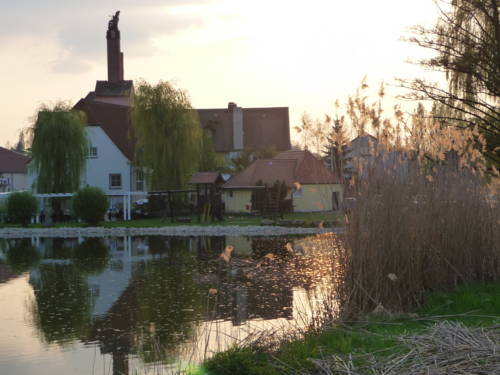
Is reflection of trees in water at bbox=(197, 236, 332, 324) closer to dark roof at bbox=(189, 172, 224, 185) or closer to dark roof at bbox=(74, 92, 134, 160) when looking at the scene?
dark roof at bbox=(189, 172, 224, 185)

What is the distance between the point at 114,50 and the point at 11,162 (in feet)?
49.3

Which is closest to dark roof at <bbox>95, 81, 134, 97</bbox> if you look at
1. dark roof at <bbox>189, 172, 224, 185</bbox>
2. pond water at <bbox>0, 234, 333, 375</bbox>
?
dark roof at <bbox>189, 172, 224, 185</bbox>

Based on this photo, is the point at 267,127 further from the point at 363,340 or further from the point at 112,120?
the point at 363,340

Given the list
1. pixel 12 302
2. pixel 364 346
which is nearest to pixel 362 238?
pixel 364 346

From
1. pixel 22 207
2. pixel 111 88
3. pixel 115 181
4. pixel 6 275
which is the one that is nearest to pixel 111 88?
pixel 111 88

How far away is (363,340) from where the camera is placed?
7.06 meters

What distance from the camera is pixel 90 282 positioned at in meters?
15.1

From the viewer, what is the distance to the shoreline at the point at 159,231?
2855 centimetres

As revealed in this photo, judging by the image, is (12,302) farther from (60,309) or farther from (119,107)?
(119,107)

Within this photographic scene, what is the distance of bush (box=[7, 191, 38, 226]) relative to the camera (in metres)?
33.6

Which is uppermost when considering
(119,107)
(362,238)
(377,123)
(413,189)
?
(119,107)

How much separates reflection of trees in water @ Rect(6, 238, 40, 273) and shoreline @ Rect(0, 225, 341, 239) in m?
3.79

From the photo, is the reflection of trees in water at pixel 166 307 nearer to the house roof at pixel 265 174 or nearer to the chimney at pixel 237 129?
the house roof at pixel 265 174

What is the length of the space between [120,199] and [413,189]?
3581 centimetres
